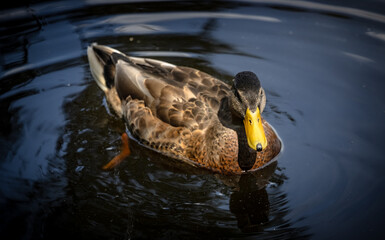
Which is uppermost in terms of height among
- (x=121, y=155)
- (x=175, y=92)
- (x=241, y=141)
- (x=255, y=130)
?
(x=175, y=92)

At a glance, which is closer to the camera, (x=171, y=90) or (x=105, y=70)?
(x=171, y=90)

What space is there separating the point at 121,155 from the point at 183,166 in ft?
2.51

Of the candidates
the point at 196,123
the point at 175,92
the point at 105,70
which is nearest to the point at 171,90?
the point at 175,92

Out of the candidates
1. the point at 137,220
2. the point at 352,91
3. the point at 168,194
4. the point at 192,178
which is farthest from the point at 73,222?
the point at 352,91

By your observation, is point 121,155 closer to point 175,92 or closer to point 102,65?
point 175,92

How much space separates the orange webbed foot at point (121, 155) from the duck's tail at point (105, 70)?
1.70ft

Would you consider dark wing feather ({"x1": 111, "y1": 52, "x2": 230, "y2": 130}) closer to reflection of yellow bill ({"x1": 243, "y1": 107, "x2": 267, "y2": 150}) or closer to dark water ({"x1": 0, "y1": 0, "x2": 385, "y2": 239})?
dark water ({"x1": 0, "y1": 0, "x2": 385, "y2": 239})

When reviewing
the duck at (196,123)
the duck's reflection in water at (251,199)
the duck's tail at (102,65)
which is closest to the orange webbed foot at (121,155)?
the duck at (196,123)

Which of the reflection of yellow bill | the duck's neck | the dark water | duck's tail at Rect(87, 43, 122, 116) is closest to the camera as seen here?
the dark water

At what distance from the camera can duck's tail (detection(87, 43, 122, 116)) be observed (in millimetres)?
6129

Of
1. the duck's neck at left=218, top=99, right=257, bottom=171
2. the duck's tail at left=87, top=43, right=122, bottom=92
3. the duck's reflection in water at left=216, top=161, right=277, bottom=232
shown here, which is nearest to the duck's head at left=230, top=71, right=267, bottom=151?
the duck's neck at left=218, top=99, right=257, bottom=171

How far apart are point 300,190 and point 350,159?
855 millimetres

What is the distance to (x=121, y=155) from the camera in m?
5.42

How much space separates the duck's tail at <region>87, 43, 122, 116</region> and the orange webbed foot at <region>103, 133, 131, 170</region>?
1.70 feet
